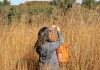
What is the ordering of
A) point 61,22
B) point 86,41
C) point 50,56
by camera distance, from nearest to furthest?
1. point 50,56
2. point 86,41
3. point 61,22

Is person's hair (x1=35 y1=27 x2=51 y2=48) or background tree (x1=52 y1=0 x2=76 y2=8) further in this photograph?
background tree (x1=52 y1=0 x2=76 y2=8)

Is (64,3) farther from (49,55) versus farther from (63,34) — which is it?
(49,55)

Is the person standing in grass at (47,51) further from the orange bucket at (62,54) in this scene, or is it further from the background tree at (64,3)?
the background tree at (64,3)

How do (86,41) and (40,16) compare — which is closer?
(86,41)

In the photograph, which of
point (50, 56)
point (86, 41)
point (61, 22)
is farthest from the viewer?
point (61, 22)

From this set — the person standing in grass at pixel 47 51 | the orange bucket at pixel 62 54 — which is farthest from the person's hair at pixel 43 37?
the orange bucket at pixel 62 54

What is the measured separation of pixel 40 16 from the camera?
759 centimetres

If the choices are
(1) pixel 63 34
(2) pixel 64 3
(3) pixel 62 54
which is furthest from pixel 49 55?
(2) pixel 64 3

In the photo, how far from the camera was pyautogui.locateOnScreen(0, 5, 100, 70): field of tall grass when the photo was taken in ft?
21.8

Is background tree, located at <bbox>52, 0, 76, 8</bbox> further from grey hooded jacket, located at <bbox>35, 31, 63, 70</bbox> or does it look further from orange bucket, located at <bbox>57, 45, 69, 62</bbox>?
grey hooded jacket, located at <bbox>35, 31, 63, 70</bbox>

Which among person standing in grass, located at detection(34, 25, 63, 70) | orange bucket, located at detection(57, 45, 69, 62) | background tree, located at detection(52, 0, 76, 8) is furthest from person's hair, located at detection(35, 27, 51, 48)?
background tree, located at detection(52, 0, 76, 8)

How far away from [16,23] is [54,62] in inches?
67.7

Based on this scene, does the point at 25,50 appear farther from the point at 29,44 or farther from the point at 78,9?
the point at 78,9

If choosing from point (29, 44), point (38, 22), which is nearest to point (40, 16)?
point (38, 22)
